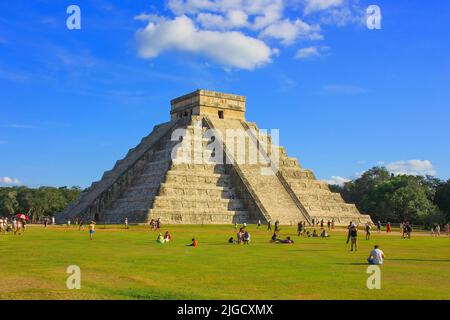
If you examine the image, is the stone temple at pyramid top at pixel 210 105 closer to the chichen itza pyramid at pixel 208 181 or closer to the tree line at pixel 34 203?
the chichen itza pyramid at pixel 208 181

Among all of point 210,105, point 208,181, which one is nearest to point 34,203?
point 210,105

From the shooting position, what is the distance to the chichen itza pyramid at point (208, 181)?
4669cm

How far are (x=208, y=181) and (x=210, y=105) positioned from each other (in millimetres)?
11662

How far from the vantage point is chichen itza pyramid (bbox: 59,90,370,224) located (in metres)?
46.7

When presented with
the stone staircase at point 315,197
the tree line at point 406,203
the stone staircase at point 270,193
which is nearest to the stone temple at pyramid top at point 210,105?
the stone staircase at point 270,193

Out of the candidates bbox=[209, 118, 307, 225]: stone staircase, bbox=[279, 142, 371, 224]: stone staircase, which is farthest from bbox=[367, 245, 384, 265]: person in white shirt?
bbox=[279, 142, 371, 224]: stone staircase

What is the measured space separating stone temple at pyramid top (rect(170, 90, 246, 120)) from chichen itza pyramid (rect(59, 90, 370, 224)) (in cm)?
11

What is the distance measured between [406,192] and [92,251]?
2112 inches

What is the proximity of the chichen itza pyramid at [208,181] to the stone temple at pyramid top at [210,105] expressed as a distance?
0.11 m

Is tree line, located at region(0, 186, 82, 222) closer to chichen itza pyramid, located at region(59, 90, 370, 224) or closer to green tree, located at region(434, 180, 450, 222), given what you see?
chichen itza pyramid, located at region(59, 90, 370, 224)

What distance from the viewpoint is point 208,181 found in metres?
49.8
